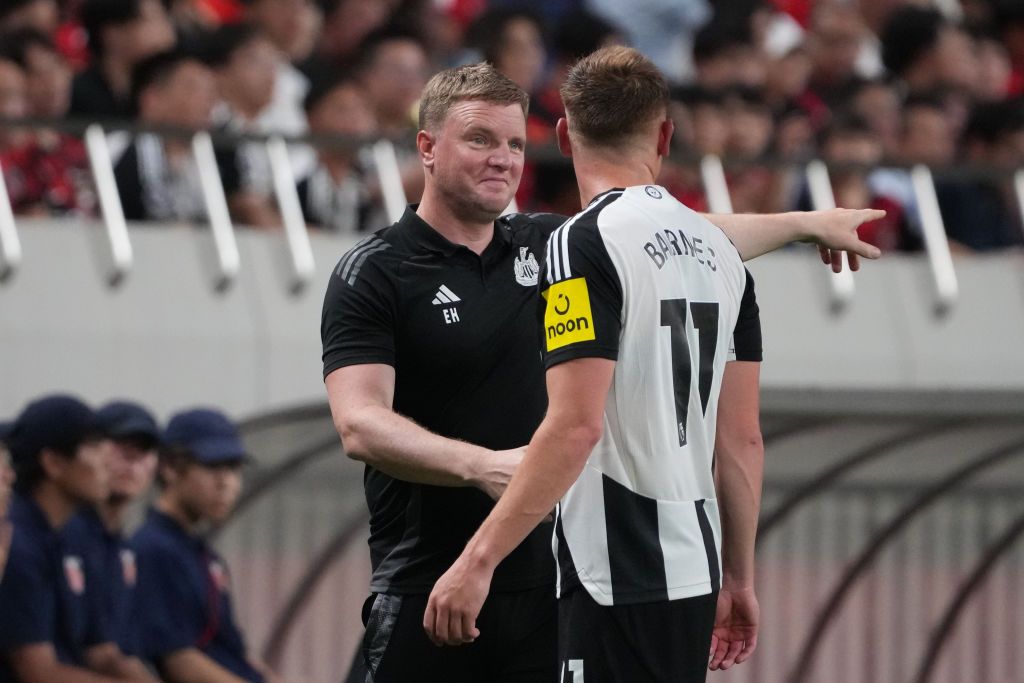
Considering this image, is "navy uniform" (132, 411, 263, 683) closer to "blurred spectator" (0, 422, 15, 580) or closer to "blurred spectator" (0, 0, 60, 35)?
"blurred spectator" (0, 422, 15, 580)

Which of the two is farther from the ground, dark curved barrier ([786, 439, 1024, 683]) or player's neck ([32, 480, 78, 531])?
player's neck ([32, 480, 78, 531])

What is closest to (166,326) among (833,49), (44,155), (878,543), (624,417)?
(44,155)

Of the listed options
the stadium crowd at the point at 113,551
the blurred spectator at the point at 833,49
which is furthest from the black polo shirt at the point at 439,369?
the blurred spectator at the point at 833,49

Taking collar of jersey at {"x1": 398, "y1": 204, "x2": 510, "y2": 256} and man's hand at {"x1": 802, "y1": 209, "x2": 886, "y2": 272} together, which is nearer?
man's hand at {"x1": 802, "y1": 209, "x2": 886, "y2": 272}

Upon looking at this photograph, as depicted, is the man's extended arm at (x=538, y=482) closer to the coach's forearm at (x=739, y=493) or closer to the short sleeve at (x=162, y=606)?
the coach's forearm at (x=739, y=493)

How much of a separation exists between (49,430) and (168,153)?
8.83ft

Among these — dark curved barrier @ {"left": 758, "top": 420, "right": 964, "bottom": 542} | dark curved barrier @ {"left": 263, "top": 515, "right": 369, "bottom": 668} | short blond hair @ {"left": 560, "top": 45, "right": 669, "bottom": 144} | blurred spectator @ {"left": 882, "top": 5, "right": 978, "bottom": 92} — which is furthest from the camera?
blurred spectator @ {"left": 882, "top": 5, "right": 978, "bottom": 92}

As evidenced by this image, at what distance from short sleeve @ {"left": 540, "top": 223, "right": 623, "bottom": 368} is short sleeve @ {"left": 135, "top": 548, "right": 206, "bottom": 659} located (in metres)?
4.38

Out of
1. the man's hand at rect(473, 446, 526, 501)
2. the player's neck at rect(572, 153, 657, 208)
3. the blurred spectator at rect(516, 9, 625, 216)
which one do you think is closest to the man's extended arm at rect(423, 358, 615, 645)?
the man's hand at rect(473, 446, 526, 501)

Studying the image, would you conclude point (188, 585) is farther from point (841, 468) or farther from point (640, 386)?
point (640, 386)

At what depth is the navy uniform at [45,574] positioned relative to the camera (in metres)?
7.35

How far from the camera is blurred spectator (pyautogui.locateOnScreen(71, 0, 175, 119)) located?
1036 centimetres

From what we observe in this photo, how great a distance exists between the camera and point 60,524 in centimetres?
784

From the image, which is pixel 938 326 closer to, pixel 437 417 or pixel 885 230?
pixel 885 230
